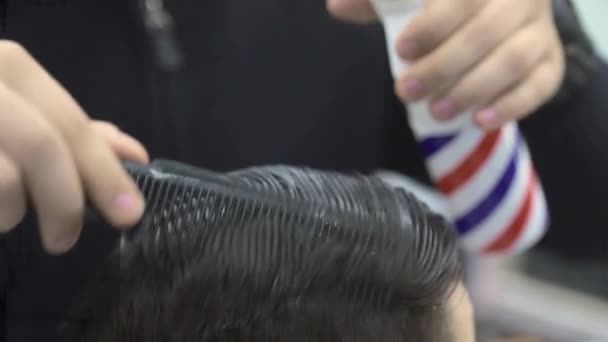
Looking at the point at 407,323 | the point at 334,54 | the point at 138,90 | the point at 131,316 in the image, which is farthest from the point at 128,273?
the point at 334,54

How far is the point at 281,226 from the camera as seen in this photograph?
38 cm

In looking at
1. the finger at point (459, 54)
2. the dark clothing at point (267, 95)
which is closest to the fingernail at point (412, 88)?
the finger at point (459, 54)

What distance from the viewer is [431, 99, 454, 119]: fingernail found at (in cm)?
49

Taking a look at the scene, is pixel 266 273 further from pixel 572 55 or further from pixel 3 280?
pixel 572 55

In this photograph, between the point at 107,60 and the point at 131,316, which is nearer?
the point at 131,316

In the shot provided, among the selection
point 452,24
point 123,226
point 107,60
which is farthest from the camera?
point 107,60

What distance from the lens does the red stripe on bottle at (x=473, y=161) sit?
0.53m

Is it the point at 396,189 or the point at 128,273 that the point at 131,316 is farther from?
the point at 396,189

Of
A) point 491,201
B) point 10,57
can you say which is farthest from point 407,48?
point 10,57

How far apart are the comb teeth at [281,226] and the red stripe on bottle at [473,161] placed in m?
0.13

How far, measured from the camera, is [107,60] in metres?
0.62

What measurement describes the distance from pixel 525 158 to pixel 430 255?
172 millimetres

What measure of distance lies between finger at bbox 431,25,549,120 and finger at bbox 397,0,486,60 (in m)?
0.03

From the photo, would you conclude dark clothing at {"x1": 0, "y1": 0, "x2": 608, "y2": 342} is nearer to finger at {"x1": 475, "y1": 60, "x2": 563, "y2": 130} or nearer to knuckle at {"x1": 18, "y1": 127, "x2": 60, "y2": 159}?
finger at {"x1": 475, "y1": 60, "x2": 563, "y2": 130}
